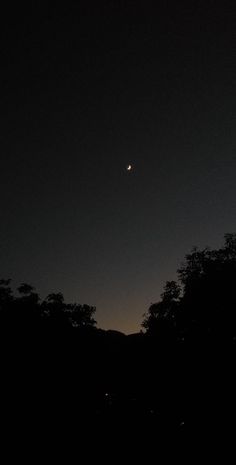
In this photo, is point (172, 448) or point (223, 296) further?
point (223, 296)

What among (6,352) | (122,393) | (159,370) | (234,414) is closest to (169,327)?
(159,370)

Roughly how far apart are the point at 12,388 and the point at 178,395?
12925 millimetres

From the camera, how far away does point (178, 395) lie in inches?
1385

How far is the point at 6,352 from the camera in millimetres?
33844

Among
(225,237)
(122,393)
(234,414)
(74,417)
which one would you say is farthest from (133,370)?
(225,237)

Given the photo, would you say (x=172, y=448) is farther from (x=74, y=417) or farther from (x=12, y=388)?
(x=12, y=388)

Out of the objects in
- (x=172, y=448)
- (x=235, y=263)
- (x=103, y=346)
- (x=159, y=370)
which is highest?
(x=235, y=263)

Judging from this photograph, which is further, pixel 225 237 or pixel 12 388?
pixel 225 237

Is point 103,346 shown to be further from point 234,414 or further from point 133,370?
point 234,414

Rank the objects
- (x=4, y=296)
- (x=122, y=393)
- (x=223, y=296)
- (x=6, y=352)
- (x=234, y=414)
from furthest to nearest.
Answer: (x=4, y=296) < (x=122, y=393) < (x=223, y=296) < (x=6, y=352) < (x=234, y=414)

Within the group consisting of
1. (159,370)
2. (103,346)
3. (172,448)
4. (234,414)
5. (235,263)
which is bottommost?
(172,448)

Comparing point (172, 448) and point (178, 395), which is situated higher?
point (178, 395)

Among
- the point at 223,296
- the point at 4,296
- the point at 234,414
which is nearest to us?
the point at 234,414

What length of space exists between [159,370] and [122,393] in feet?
13.4
